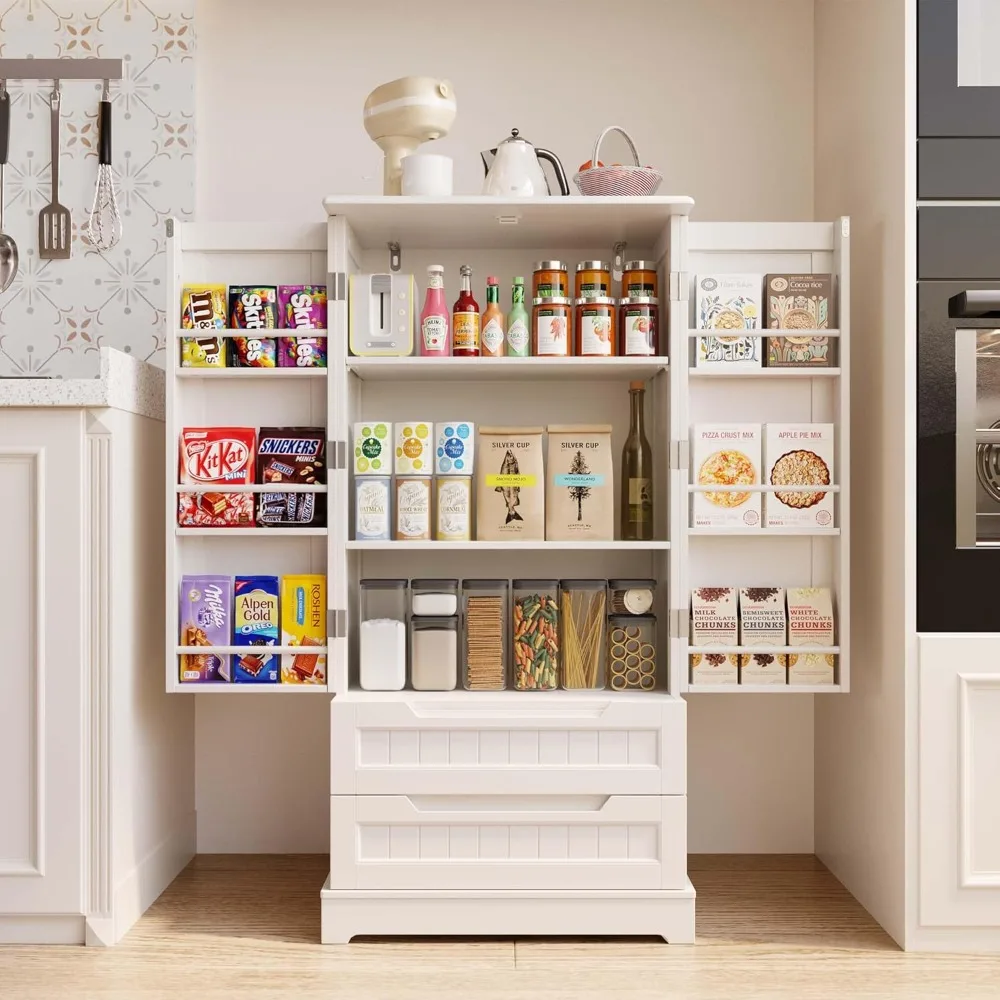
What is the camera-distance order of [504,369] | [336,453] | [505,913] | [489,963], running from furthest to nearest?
[504,369] → [336,453] → [505,913] → [489,963]

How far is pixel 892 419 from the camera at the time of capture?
233cm

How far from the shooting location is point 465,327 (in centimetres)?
243

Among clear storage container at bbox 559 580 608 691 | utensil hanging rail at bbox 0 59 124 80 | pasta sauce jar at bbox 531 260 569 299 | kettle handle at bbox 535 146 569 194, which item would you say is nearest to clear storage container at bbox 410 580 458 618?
clear storage container at bbox 559 580 608 691

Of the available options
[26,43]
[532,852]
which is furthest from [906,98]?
[26,43]

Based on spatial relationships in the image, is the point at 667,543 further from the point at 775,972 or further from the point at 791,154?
the point at 791,154

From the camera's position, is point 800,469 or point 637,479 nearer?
point 800,469

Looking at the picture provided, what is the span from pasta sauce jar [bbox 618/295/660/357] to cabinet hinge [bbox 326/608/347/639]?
928mm

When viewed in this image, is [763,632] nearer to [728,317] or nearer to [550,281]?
[728,317]

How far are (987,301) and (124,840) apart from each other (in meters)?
2.27

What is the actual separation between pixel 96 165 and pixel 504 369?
1.36 m

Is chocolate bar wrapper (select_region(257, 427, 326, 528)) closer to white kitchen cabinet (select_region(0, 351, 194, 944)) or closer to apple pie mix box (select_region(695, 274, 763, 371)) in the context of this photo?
white kitchen cabinet (select_region(0, 351, 194, 944))

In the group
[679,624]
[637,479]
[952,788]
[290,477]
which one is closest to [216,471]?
[290,477]

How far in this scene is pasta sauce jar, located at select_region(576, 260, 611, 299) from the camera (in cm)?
246

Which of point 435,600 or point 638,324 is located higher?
point 638,324
